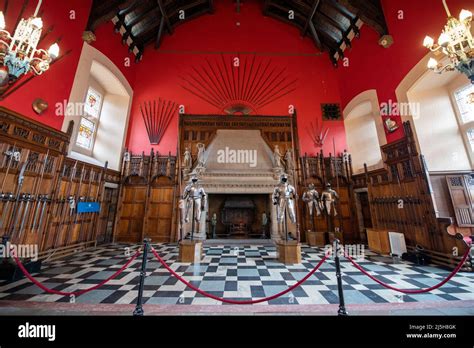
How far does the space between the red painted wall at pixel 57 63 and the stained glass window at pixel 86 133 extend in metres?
2.17

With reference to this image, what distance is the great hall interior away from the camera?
Result: 2.96 m

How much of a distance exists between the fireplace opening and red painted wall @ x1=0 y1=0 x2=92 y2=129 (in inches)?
245

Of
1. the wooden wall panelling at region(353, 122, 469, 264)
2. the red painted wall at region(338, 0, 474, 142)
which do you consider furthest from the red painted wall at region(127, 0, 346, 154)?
the wooden wall panelling at region(353, 122, 469, 264)

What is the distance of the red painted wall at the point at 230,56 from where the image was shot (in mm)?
8578

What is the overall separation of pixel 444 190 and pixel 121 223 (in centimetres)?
1145

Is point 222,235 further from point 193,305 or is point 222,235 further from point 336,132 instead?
point 336,132

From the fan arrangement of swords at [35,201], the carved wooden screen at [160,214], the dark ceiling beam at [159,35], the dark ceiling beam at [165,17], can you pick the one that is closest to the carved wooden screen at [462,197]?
the carved wooden screen at [160,214]

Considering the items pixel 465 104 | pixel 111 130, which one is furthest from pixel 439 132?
pixel 111 130

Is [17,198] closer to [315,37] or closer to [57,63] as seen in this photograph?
[57,63]

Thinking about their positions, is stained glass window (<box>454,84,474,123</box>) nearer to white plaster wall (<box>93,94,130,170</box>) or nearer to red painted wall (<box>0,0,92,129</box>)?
red painted wall (<box>0,0,92,129</box>)

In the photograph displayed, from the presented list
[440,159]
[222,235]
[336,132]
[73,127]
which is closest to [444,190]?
[440,159]

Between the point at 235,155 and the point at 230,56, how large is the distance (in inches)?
235

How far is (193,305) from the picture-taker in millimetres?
2396

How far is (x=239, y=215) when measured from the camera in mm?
8250
